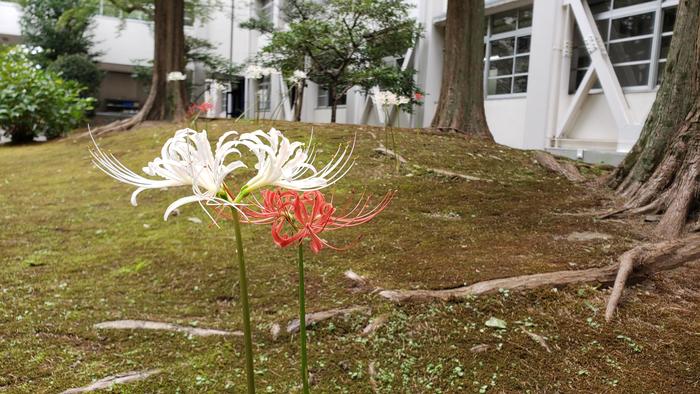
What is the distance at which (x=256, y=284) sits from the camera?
293 cm

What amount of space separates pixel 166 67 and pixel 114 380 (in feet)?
30.7

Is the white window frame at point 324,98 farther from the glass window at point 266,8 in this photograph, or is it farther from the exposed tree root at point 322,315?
the exposed tree root at point 322,315

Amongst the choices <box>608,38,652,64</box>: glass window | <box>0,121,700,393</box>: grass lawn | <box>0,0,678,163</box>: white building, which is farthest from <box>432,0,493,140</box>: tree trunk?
<box>608,38,652,64</box>: glass window

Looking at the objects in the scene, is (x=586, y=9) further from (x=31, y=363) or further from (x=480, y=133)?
(x=31, y=363)

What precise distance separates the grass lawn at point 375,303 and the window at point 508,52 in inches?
247

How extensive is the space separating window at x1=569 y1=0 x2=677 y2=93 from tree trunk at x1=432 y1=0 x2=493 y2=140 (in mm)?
3154

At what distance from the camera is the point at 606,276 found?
2.68 meters

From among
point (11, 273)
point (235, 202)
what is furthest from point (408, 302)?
point (11, 273)

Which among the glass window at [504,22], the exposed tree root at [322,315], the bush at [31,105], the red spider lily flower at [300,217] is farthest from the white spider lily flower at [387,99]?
the bush at [31,105]

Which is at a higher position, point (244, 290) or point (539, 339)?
point (244, 290)

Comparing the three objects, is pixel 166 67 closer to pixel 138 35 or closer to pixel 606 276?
pixel 606 276

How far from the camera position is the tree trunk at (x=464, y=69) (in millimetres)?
6219

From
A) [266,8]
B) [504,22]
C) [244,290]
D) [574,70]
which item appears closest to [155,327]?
[244,290]

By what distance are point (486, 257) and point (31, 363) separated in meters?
2.12
